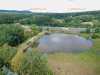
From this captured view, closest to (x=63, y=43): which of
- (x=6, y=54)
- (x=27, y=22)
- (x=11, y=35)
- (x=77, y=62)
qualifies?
(x=77, y=62)

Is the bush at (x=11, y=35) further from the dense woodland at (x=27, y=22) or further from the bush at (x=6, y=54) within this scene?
the bush at (x=6, y=54)

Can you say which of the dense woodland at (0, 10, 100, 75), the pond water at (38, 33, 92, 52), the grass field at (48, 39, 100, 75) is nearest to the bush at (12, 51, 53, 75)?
the grass field at (48, 39, 100, 75)

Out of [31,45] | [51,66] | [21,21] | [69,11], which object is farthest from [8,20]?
[51,66]

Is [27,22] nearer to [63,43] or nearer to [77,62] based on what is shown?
[63,43]

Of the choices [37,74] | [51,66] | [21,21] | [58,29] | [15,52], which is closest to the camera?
[37,74]

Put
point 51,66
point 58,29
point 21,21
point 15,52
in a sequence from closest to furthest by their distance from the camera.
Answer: point 51,66, point 15,52, point 58,29, point 21,21

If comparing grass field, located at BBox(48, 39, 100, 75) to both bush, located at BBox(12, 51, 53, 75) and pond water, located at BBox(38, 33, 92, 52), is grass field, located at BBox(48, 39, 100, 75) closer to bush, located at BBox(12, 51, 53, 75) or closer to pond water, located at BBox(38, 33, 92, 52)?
pond water, located at BBox(38, 33, 92, 52)

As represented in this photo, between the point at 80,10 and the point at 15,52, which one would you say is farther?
the point at 80,10

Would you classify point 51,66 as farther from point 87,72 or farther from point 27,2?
point 27,2
